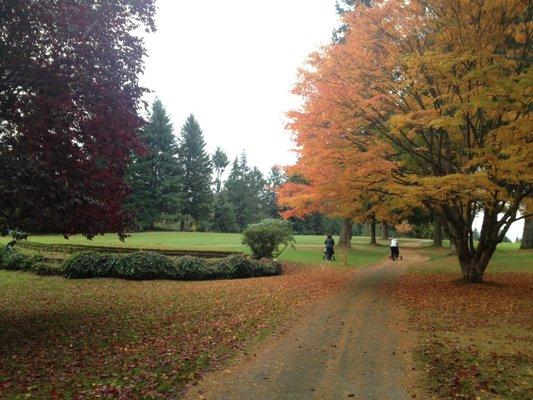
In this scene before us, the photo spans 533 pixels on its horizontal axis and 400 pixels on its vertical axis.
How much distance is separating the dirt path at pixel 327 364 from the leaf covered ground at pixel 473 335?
0.52 meters

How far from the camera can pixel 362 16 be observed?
14.8 m

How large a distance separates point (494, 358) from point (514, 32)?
1105 centimetres

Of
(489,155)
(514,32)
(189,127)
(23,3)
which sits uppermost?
(189,127)

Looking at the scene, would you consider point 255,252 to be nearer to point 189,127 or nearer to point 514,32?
point 514,32

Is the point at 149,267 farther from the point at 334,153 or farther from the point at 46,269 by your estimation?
the point at 334,153

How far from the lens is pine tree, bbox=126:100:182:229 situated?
191 feet

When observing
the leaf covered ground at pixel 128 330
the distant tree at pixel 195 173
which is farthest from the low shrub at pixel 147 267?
the distant tree at pixel 195 173

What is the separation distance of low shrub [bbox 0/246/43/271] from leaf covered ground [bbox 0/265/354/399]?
3692mm

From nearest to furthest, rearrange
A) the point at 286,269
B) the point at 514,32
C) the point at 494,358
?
the point at 494,358 → the point at 514,32 → the point at 286,269

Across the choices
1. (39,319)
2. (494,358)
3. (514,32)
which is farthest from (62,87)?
(514,32)

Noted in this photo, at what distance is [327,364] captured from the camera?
7.10 m

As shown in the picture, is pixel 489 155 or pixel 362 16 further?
pixel 362 16

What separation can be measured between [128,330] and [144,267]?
9.54 metres

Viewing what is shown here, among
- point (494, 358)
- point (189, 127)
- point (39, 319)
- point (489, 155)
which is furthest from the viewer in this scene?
point (189, 127)
